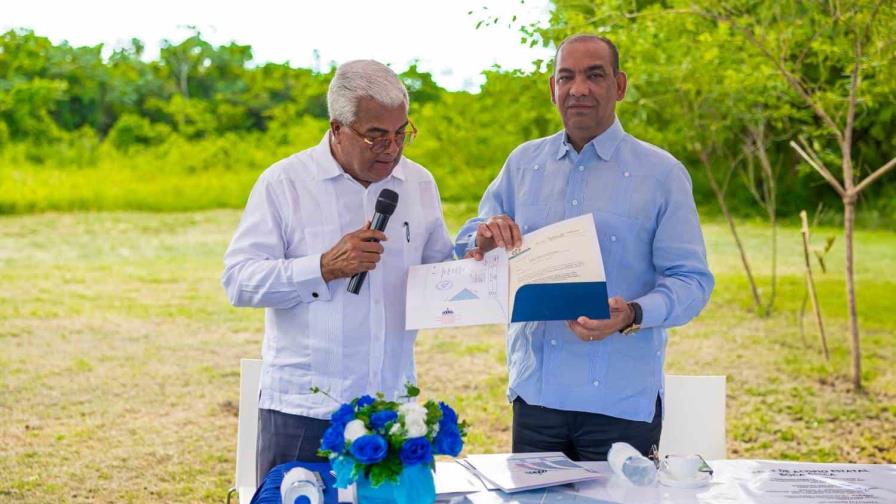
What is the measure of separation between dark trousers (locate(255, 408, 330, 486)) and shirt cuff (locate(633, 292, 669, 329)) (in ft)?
2.65

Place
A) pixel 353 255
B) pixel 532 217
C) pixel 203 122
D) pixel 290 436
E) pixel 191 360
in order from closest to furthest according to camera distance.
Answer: pixel 353 255 < pixel 290 436 < pixel 532 217 < pixel 191 360 < pixel 203 122

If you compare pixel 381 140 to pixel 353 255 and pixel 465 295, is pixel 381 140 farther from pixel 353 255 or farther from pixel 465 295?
pixel 465 295

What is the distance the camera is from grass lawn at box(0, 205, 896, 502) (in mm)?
6031

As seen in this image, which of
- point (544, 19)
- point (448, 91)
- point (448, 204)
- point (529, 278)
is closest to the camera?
point (529, 278)

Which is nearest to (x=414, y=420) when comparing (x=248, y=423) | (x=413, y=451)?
(x=413, y=451)

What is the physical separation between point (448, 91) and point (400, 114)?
21.8 feet

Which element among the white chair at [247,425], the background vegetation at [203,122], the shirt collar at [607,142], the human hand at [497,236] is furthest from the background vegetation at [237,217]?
the human hand at [497,236]

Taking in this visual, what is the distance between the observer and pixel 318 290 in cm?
235

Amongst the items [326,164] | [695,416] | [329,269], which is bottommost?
[695,416]

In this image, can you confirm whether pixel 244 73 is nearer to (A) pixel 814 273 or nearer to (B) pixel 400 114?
(A) pixel 814 273

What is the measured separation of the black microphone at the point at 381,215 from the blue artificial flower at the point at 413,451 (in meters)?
0.53

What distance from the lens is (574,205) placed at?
8.91 ft

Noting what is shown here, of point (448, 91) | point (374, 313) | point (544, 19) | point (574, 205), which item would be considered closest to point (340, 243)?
point (374, 313)

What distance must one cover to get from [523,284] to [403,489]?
686 millimetres
